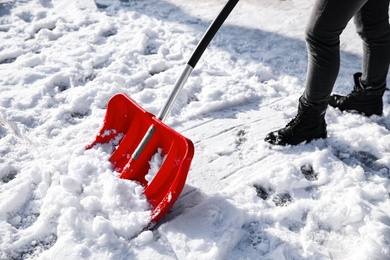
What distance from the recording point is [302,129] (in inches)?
83.8

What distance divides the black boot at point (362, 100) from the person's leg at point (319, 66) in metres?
0.34

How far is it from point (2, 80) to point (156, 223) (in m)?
1.75

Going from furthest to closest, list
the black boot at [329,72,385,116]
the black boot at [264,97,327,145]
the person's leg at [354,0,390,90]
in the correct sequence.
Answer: the black boot at [329,72,385,116] → the black boot at [264,97,327,145] → the person's leg at [354,0,390,90]

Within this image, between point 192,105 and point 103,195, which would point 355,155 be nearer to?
point 192,105

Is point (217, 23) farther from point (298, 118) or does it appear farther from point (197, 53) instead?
point (298, 118)

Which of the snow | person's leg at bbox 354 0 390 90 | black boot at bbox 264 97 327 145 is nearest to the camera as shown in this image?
the snow

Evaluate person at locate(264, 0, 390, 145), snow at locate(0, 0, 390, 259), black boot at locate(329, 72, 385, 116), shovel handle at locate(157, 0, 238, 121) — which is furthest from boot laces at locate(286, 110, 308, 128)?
shovel handle at locate(157, 0, 238, 121)

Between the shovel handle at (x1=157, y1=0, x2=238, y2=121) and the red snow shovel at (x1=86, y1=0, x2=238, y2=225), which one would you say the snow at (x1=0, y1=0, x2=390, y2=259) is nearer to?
the red snow shovel at (x1=86, y1=0, x2=238, y2=225)

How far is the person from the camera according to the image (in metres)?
1.68

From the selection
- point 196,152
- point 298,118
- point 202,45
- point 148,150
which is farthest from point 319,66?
point 148,150

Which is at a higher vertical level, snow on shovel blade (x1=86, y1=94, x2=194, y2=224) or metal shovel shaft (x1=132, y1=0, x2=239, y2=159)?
metal shovel shaft (x1=132, y1=0, x2=239, y2=159)

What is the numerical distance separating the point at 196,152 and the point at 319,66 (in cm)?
80

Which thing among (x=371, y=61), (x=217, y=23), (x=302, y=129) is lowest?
(x=302, y=129)

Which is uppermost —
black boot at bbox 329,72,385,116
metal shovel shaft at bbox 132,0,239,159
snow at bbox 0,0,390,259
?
metal shovel shaft at bbox 132,0,239,159
